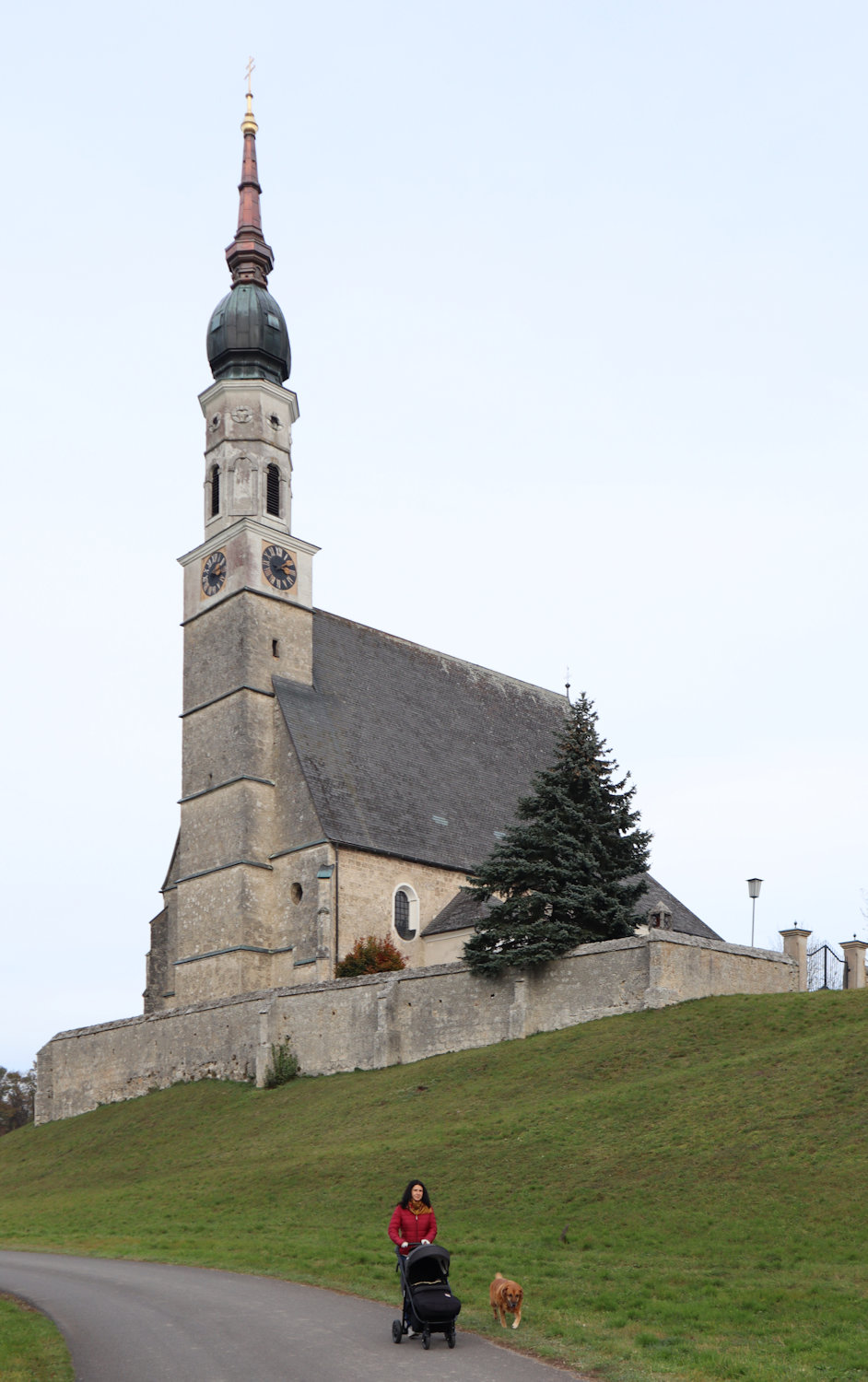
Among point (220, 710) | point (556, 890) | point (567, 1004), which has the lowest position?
point (567, 1004)

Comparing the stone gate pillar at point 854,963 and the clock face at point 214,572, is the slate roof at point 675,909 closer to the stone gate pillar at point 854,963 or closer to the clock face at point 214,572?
the stone gate pillar at point 854,963

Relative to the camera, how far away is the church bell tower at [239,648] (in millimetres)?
43781

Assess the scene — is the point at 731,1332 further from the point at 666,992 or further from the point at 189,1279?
the point at 666,992

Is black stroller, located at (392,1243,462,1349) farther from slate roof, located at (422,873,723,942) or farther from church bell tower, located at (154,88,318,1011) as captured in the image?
church bell tower, located at (154,88,318,1011)

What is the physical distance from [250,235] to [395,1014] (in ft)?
105

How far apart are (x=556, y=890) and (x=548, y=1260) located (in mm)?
16559

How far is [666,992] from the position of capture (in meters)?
29.8

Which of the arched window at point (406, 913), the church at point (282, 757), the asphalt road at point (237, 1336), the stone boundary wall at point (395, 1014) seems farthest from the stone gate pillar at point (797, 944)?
the asphalt road at point (237, 1336)

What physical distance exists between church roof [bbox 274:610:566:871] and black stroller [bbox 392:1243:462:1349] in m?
30.3

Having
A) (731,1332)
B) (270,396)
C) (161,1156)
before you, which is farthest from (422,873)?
(731,1332)

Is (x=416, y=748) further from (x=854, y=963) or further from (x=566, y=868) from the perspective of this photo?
(x=854, y=963)

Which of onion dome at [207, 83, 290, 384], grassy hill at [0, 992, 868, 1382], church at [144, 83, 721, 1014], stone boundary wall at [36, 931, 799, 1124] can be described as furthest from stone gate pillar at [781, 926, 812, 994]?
onion dome at [207, 83, 290, 384]

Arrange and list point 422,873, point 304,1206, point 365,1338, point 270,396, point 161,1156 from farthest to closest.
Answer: point 270,396 → point 422,873 → point 161,1156 → point 304,1206 → point 365,1338

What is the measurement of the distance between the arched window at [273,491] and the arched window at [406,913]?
1432 centimetres
